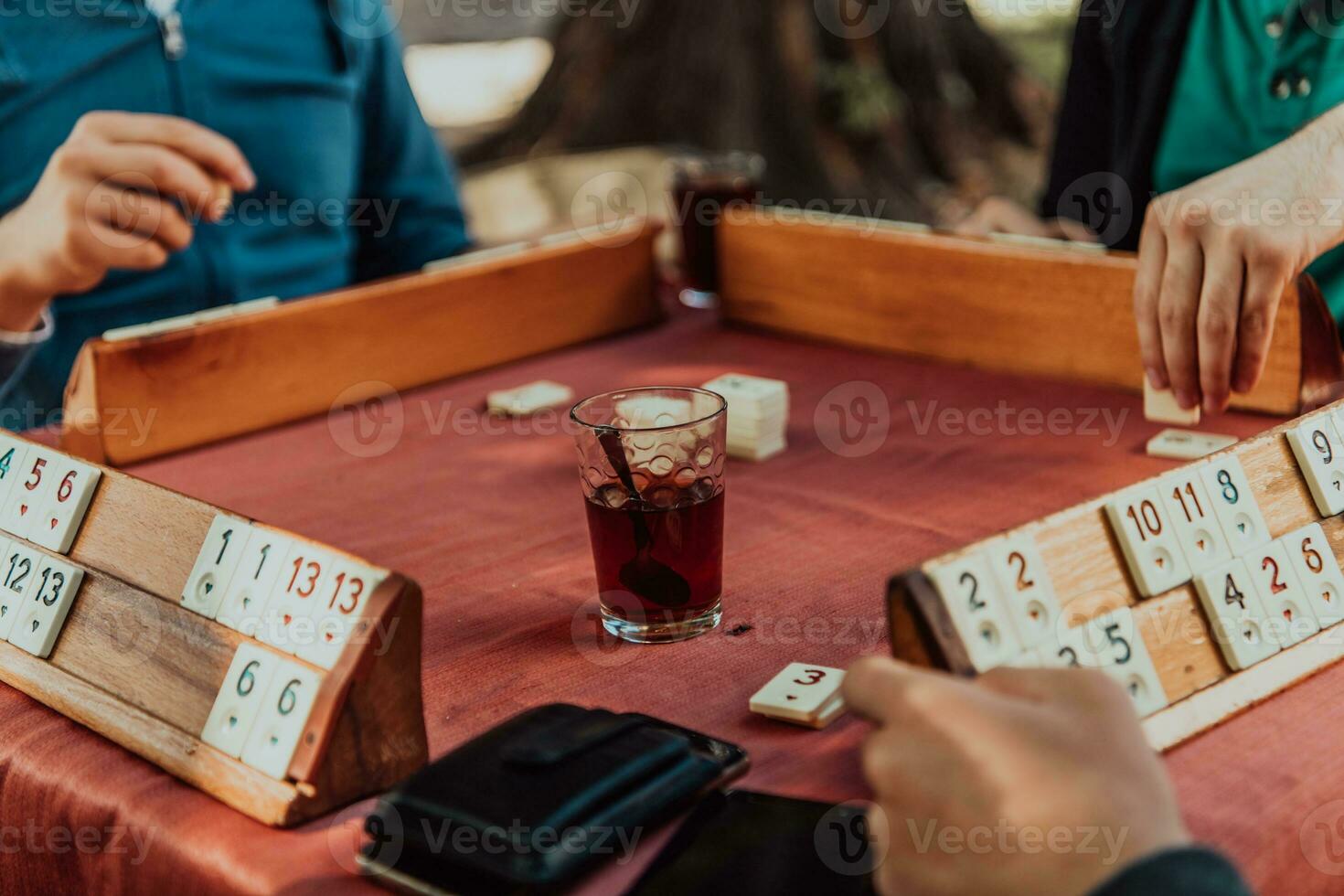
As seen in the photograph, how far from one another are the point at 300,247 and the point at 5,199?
1.71 ft

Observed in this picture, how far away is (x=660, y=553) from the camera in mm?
1115

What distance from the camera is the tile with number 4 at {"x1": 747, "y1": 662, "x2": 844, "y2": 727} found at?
0.97 m

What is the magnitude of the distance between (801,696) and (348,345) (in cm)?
111

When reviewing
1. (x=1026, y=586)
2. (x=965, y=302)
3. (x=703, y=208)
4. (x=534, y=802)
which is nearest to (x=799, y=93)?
(x=703, y=208)

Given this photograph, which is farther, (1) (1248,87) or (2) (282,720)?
(1) (1248,87)

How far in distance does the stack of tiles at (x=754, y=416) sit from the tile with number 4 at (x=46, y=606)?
0.79 m

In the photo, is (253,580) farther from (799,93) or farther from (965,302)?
(799,93)

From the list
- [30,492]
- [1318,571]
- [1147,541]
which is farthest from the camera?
[30,492]

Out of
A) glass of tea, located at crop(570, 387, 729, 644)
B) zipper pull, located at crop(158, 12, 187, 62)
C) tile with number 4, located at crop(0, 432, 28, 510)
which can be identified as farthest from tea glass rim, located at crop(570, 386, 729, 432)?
zipper pull, located at crop(158, 12, 187, 62)

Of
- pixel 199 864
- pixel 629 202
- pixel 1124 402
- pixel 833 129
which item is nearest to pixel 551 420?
pixel 1124 402

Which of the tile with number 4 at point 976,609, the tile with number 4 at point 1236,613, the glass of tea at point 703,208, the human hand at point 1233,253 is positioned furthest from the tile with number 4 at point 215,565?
the glass of tea at point 703,208

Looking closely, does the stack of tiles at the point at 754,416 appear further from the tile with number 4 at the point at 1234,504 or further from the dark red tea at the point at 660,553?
the tile with number 4 at the point at 1234,504

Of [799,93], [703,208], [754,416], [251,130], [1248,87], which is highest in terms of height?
[1248,87]

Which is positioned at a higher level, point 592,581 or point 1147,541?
point 1147,541
